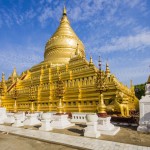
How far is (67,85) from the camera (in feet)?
91.1

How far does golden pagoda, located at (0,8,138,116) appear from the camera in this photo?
72.7ft

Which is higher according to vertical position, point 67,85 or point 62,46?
point 62,46

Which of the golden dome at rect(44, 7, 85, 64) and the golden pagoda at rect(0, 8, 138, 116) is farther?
the golden dome at rect(44, 7, 85, 64)

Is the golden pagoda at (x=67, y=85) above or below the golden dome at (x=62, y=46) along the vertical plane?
below

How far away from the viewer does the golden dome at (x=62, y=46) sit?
3768 centimetres

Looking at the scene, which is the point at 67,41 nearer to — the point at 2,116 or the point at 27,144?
the point at 2,116

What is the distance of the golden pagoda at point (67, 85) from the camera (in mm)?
22156

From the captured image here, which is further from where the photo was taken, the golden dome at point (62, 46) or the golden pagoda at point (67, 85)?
the golden dome at point (62, 46)

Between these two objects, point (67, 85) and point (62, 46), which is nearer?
point (67, 85)

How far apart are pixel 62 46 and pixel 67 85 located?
1346 centimetres

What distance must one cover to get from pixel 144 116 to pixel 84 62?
1777 centimetres

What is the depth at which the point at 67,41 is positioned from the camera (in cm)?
3897

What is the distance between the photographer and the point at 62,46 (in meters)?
38.6

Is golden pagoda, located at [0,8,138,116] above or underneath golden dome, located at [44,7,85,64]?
underneath
